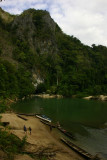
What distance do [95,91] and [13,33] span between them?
205 ft

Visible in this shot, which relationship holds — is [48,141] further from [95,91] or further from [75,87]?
[75,87]

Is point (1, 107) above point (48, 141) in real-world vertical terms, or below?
above

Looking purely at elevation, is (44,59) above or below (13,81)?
above

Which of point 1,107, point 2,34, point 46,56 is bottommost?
point 1,107

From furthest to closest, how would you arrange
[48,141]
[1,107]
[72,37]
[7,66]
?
1. [72,37]
2. [7,66]
3. [48,141]
4. [1,107]

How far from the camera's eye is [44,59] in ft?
328

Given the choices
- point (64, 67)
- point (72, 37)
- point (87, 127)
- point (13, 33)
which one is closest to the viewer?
point (87, 127)

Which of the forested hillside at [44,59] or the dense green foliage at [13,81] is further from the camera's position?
the forested hillside at [44,59]

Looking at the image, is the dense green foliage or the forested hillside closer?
the dense green foliage

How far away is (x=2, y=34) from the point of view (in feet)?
307

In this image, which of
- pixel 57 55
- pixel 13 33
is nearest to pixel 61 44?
pixel 57 55

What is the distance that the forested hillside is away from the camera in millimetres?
80562

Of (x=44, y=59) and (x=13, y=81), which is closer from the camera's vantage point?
(x=13, y=81)

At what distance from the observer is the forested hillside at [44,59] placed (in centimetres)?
8056
